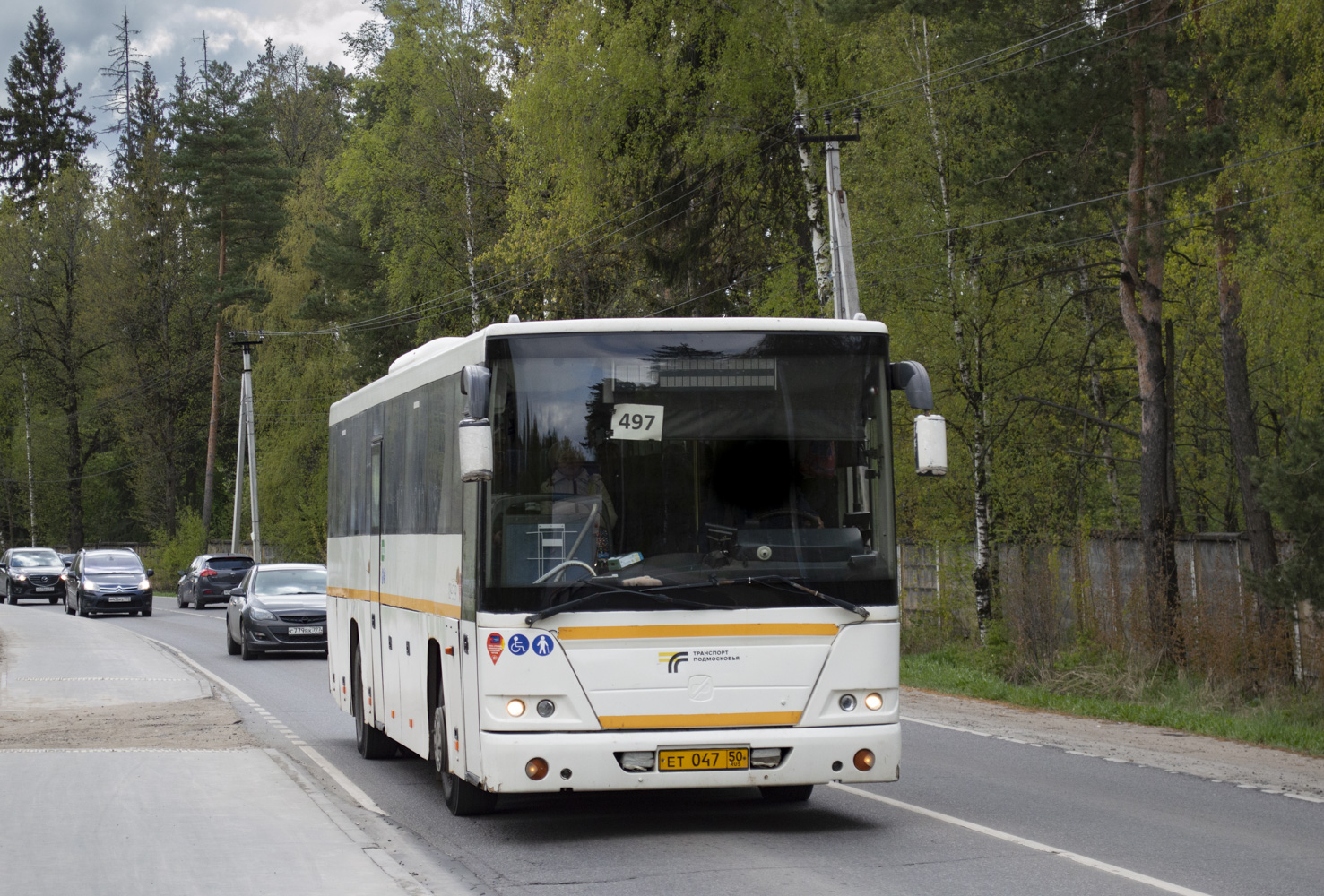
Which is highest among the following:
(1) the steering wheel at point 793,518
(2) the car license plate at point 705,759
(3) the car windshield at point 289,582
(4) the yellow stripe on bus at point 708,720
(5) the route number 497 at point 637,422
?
(5) the route number 497 at point 637,422

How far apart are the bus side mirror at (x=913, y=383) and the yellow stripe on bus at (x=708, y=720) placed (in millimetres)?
1958

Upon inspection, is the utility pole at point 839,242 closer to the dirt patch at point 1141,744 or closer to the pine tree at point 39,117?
the dirt patch at point 1141,744

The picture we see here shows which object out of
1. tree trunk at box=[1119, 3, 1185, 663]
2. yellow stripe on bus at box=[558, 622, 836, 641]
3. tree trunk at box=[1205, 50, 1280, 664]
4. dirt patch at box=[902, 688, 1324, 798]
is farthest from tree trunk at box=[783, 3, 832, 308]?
yellow stripe on bus at box=[558, 622, 836, 641]

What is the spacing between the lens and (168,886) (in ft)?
26.0

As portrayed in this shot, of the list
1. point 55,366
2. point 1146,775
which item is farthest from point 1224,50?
point 55,366

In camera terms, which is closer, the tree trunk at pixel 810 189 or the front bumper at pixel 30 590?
the tree trunk at pixel 810 189

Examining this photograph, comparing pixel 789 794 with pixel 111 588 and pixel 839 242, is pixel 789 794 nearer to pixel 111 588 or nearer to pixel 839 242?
pixel 839 242

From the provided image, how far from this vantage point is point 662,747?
895cm

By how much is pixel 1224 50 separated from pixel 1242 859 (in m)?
13.4

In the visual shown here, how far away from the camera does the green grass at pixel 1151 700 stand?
15414 mm

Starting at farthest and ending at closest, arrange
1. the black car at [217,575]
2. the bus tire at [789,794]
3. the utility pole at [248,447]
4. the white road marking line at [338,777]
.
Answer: the utility pole at [248,447] → the black car at [217,575] → the white road marking line at [338,777] → the bus tire at [789,794]

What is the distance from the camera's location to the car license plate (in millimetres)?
8945

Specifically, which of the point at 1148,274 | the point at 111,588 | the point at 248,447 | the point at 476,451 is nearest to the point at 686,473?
the point at 476,451

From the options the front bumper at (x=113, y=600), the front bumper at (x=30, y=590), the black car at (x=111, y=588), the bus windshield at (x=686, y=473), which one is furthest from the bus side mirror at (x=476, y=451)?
the front bumper at (x=30, y=590)
